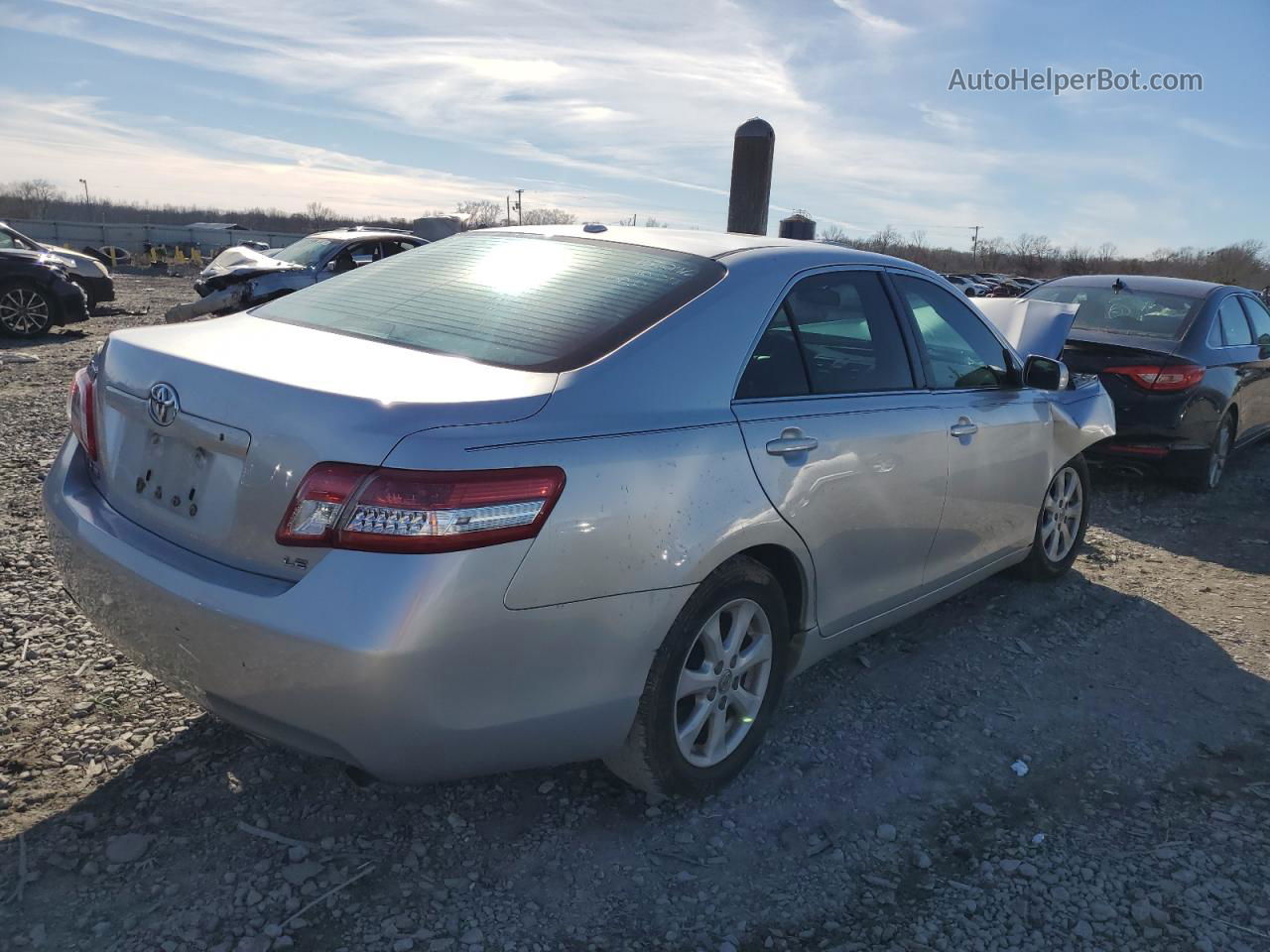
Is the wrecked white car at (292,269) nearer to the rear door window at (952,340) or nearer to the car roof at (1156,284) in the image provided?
the car roof at (1156,284)

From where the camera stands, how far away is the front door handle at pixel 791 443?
2.66 meters

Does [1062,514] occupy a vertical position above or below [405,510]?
below

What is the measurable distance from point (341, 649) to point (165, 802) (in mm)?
1125

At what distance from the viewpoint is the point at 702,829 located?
2.69 meters

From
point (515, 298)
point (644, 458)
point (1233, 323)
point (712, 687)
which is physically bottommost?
point (712, 687)

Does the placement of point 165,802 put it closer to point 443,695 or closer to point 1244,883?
point 443,695

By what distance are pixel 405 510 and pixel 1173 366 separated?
616 cm

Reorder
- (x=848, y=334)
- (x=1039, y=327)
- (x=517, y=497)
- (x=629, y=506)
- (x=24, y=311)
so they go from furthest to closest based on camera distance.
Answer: (x=24, y=311) → (x=1039, y=327) → (x=848, y=334) → (x=629, y=506) → (x=517, y=497)

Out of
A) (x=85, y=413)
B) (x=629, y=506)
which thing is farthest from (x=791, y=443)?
(x=85, y=413)

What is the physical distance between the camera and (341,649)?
1932 millimetres

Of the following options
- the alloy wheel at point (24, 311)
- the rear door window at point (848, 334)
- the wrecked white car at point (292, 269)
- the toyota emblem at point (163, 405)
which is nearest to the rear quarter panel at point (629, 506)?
the rear door window at point (848, 334)

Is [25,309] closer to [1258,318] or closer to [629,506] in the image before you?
[629,506]

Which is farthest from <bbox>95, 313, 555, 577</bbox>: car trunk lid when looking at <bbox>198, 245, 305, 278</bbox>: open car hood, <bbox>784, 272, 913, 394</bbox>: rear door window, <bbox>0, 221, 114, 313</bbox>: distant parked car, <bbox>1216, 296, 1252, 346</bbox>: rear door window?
<bbox>0, 221, 114, 313</bbox>: distant parked car

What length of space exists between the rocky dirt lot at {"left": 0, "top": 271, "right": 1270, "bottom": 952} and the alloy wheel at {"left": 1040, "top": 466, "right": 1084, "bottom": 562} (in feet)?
2.94
